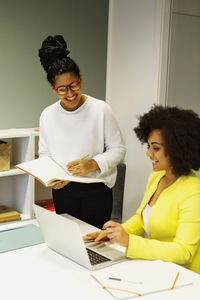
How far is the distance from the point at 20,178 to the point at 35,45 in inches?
40.5

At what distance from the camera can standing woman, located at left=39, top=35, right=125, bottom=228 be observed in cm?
200

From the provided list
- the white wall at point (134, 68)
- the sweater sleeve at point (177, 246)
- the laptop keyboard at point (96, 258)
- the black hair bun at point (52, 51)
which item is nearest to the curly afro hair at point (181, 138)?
the sweater sleeve at point (177, 246)

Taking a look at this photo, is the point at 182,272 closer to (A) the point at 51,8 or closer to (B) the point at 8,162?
(B) the point at 8,162

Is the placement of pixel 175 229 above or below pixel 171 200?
below

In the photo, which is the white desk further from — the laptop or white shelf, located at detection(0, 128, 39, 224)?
white shelf, located at detection(0, 128, 39, 224)

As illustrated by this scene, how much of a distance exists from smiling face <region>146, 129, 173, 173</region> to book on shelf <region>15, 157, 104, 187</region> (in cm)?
27

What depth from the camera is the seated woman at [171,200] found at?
59.9 inches

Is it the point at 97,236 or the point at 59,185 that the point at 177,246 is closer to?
the point at 97,236

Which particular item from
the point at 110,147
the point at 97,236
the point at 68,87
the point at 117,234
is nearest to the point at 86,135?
the point at 110,147

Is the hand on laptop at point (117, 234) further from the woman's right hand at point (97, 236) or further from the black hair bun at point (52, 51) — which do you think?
the black hair bun at point (52, 51)

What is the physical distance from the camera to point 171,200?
1.63 metres

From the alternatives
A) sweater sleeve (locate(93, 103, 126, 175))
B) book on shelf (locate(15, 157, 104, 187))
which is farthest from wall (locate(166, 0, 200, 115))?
book on shelf (locate(15, 157, 104, 187))

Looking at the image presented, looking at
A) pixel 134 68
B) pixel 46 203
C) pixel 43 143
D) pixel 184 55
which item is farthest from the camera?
pixel 46 203

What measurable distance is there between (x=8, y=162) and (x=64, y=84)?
41.8 inches
